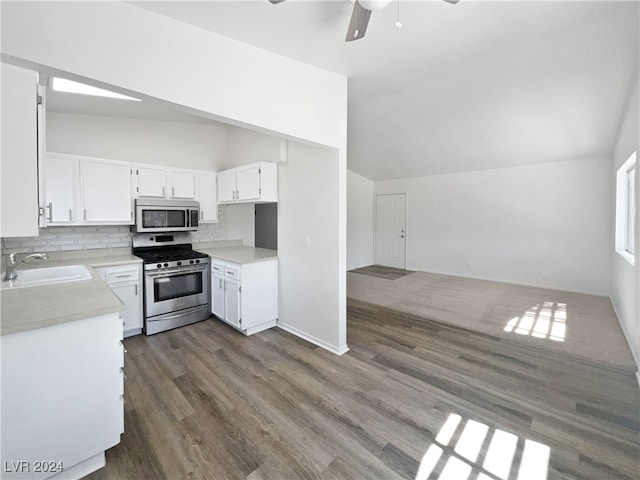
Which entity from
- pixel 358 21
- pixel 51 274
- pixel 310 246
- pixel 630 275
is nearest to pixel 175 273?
pixel 51 274

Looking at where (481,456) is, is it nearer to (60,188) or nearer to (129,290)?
(129,290)

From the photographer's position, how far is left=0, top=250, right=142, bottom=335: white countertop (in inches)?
52.0

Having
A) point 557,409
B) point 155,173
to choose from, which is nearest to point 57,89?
point 155,173

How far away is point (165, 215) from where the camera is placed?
11.9 feet

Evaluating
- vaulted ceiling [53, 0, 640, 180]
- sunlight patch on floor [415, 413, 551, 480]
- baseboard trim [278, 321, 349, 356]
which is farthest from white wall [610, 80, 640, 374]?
baseboard trim [278, 321, 349, 356]

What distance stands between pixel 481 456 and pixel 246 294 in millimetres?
2530

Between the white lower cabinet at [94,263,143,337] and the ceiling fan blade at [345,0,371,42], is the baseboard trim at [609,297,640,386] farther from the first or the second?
the white lower cabinet at [94,263,143,337]

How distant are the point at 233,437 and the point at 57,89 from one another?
3.33 metres

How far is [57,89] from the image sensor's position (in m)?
2.48

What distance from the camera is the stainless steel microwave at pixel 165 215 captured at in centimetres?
343

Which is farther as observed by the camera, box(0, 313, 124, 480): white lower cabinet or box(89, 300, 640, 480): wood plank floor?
box(89, 300, 640, 480): wood plank floor

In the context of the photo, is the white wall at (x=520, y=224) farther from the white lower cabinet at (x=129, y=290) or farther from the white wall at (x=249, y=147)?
the white lower cabinet at (x=129, y=290)

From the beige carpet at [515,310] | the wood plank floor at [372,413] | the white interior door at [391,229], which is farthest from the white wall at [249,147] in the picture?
the white interior door at [391,229]

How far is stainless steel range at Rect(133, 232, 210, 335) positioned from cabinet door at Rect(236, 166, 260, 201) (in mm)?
980
